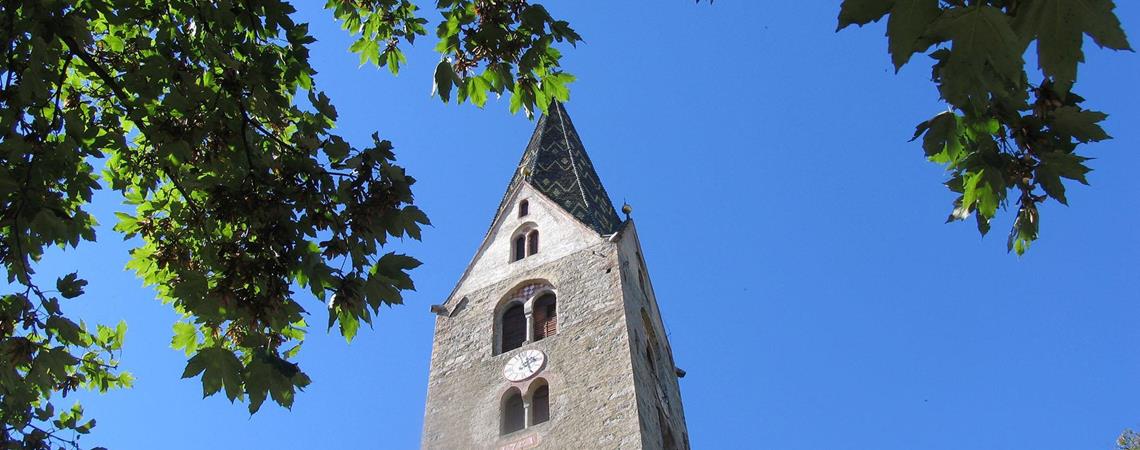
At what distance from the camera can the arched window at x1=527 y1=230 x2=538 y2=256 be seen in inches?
826

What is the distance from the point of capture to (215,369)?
11.1 feet

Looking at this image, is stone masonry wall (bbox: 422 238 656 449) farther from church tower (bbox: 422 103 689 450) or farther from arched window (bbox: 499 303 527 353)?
arched window (bbox: 499 303 527 353)

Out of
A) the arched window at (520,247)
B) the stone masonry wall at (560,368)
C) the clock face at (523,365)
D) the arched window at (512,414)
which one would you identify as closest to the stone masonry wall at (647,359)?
the stone masonry wall at (560,368)

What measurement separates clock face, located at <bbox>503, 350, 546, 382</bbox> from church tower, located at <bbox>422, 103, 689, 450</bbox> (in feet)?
0.08

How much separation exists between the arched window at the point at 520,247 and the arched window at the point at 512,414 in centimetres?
511

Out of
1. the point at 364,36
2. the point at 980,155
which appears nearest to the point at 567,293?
the point at 364,36

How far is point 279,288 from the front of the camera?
4.01m

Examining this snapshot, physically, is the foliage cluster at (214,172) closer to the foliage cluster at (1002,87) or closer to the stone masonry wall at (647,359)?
the foliage cluster at (1002,87)

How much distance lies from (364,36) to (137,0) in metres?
1.34

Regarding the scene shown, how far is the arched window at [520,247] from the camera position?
2103cm

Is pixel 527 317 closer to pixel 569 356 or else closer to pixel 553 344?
pixel 553 344

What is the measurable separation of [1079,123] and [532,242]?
744 inches

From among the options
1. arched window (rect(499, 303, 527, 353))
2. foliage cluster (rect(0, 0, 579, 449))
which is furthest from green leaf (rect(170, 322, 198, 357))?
arched window (rect(499, 303, 527, 353))

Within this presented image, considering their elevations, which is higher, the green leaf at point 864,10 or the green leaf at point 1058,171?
the green leaf at point 1058,171
